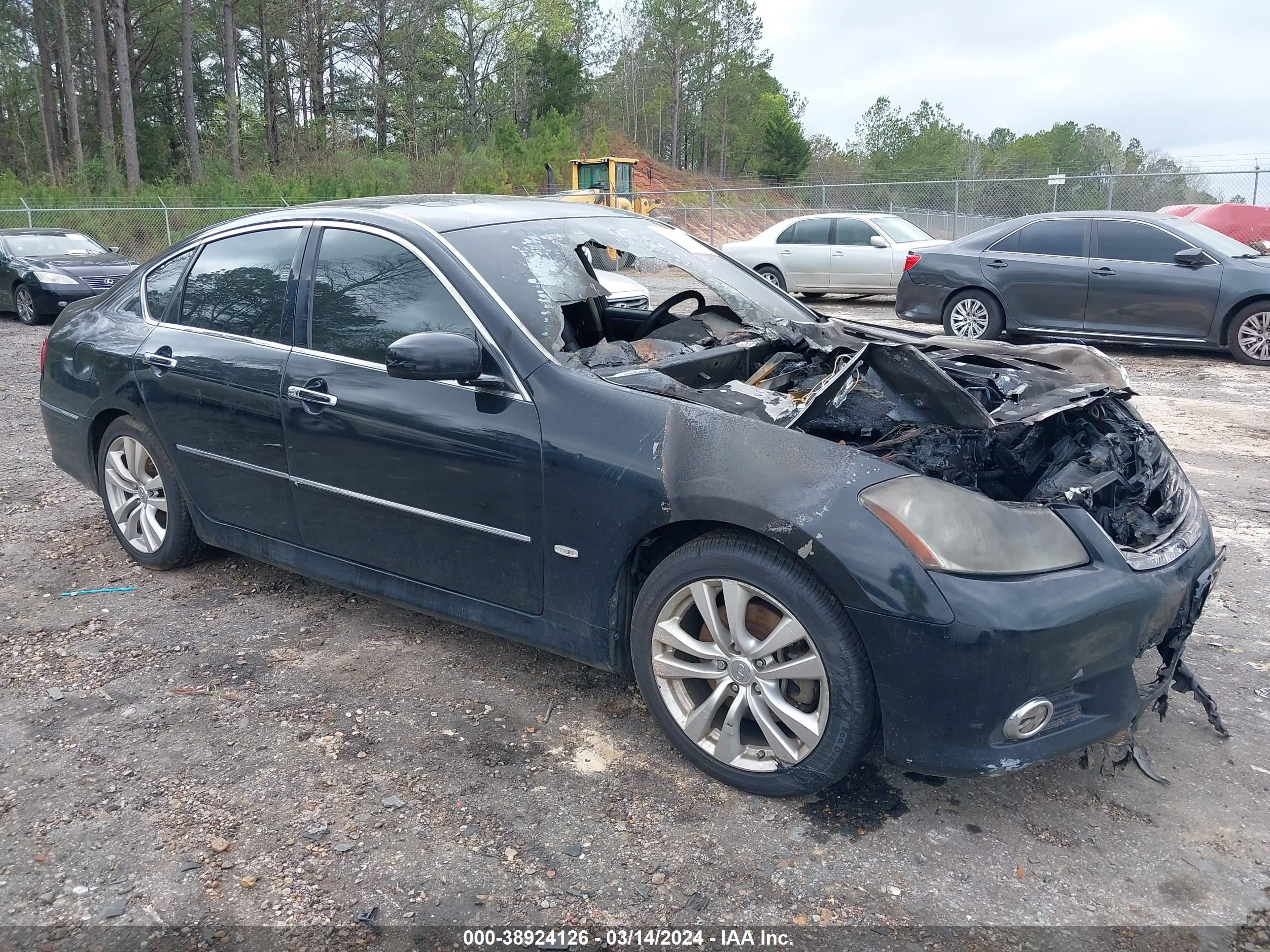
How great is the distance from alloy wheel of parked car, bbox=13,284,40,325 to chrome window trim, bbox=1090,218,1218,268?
14255 millimetres

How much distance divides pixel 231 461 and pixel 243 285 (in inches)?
29.0

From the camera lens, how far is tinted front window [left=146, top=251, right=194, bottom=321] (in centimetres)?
430

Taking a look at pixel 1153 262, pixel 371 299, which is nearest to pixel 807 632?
pixel 371 299

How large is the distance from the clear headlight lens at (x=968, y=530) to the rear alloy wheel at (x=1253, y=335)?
827 centimetres

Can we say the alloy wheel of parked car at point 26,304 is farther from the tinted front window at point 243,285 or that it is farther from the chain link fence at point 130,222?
the tinted front window at point 243,285

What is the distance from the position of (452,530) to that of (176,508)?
→ 1771 millimetres

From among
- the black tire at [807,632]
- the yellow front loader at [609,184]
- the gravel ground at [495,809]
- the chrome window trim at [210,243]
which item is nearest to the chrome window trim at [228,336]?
the chrome window trim at [210,243]

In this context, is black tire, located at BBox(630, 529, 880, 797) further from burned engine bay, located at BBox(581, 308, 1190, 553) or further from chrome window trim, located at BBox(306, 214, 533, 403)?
chrome window trim, located at BBox(306, 214, 533, 403)

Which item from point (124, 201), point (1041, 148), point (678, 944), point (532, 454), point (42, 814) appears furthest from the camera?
point (1041, 148)

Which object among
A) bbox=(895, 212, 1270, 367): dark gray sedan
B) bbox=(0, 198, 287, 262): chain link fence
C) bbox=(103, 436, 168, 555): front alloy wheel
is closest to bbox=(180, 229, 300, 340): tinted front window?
bbox=(103, 436, 168, 555): front alloy wheel

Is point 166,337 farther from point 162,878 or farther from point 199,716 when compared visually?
point 162,878

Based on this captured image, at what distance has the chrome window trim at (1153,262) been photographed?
30.4 feet

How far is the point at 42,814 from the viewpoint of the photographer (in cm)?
275

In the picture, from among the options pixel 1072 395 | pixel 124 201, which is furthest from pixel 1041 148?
pixel 1072 395
